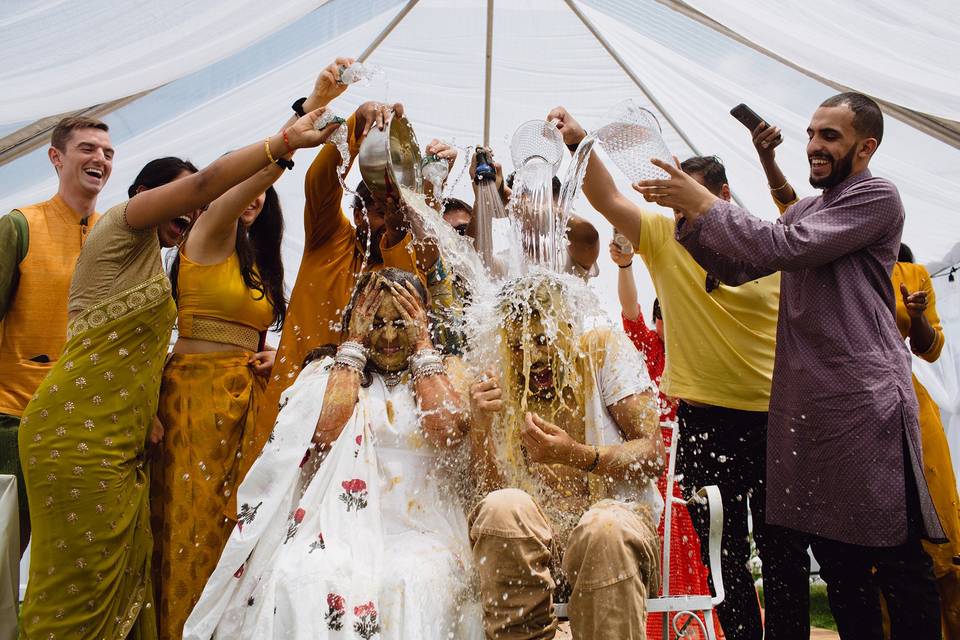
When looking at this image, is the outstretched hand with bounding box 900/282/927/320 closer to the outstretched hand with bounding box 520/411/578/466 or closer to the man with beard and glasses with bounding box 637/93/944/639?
the man with beard and glasses with bounding box 637/93/944/639

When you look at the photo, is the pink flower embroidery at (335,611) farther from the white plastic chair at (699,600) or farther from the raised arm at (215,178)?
the raised arm at (215,178)

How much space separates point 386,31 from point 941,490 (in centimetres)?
362

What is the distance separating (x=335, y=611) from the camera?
2.08 m

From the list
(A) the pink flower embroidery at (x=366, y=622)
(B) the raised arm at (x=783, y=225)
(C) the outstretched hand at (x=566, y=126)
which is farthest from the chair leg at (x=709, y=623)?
(C) the outstretched hand at (x=566, y=126)

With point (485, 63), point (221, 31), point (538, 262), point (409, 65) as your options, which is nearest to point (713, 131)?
point (485, 63)

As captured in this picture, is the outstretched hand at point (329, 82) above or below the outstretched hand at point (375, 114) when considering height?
above

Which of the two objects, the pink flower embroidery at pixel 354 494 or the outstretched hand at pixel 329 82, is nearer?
the pink flower embroidery at pixel 354 494

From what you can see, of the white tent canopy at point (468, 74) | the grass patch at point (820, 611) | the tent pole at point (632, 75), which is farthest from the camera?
the grass patch at point (820, 611)

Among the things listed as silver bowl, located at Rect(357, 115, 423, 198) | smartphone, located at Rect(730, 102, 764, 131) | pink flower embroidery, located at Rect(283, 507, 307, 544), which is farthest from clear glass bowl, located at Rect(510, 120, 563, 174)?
pink flower embroidery, located at Rect(283, 507, 307, 544)

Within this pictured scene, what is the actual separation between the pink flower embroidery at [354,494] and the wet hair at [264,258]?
0.97 meters

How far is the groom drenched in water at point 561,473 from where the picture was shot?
76.8 inches

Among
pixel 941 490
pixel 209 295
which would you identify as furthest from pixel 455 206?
pixel 941 490

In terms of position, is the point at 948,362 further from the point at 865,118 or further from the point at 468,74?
the point at 468,74

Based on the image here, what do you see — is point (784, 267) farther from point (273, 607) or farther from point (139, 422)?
point (139, 422)
